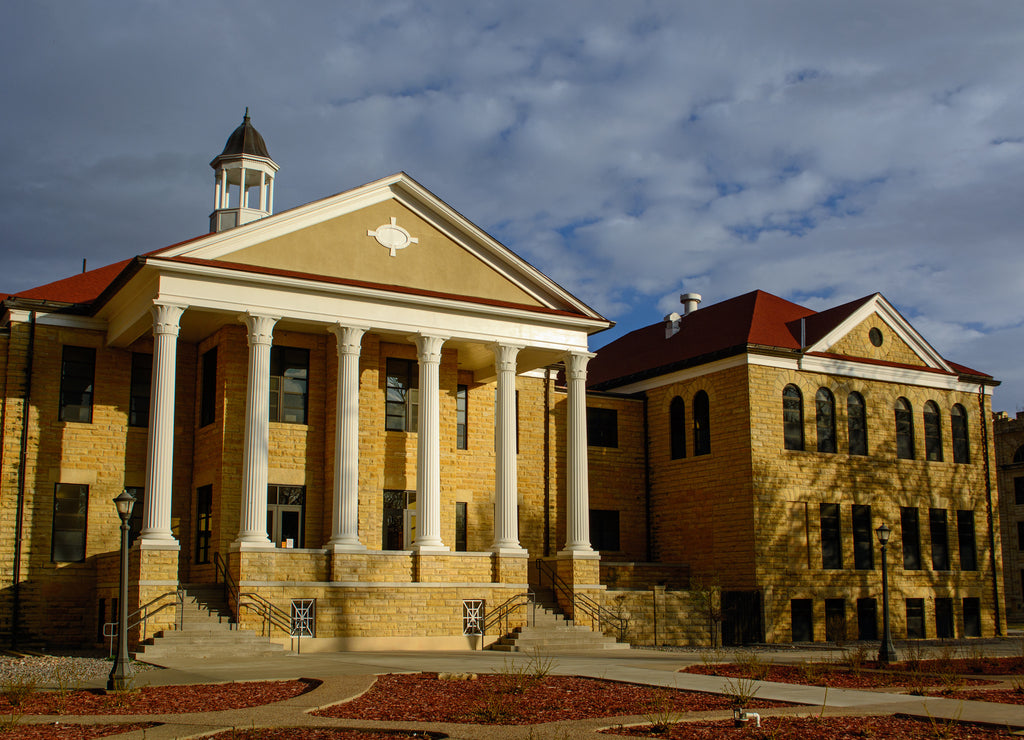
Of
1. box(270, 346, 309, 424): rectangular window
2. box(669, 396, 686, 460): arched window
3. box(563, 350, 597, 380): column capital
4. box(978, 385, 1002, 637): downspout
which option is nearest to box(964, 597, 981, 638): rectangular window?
box(978, 385, 1002, 637): downspout

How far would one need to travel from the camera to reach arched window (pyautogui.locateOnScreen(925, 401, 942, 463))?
36.7 meters

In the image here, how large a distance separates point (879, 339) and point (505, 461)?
49.0 feet

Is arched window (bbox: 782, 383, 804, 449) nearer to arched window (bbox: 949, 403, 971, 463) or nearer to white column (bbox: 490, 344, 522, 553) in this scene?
arched window (bbox: 949, 403, 971, 463)

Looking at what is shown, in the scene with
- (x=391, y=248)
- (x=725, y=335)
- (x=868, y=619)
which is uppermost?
(x=391, y=248)

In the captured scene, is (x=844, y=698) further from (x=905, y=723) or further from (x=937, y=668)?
(x=937, y=668)

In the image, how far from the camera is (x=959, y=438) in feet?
123

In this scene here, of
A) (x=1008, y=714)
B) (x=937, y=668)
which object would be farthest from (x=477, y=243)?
(x=1008, y=714)

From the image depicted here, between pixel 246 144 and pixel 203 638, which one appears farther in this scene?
pixel 246 144

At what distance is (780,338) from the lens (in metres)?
33.9

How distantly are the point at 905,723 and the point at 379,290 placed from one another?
1772 centimetres

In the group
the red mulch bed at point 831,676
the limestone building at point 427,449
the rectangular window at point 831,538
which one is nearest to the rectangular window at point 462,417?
the limestone building at point 427,449

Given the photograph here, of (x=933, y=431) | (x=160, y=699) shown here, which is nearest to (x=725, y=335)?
(x=933, y=431)

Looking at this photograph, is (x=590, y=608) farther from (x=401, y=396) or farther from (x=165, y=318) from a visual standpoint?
(x=165, y=318)

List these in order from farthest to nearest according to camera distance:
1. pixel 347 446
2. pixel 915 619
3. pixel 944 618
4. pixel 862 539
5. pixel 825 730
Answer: pixel 944 618 < pixel 915 619 < pixel 862 539 < pixel 347 446 < pixel 825 730
